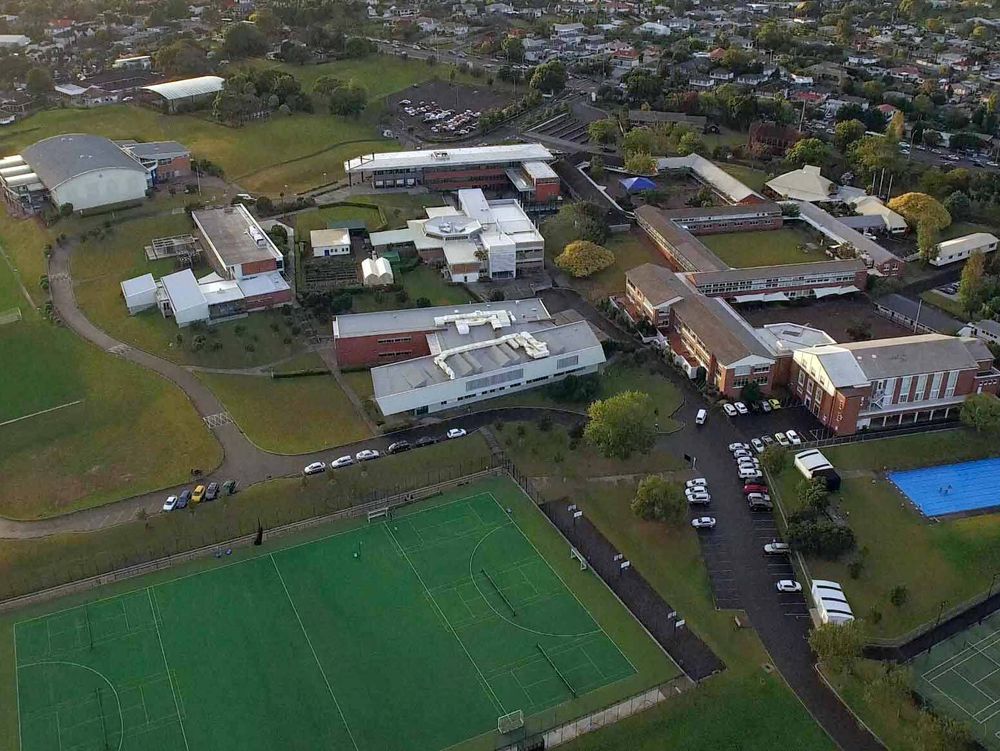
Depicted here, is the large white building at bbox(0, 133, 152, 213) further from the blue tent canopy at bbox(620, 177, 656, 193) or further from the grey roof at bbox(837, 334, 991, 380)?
the grey roof at bbox(837, 334, 991, 380)

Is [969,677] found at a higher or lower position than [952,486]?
lower

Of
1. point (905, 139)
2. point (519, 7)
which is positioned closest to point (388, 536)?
point (905, 139)

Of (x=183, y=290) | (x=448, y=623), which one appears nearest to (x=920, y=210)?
(x=448, y=623)

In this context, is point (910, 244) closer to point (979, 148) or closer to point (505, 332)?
point (979, 148)

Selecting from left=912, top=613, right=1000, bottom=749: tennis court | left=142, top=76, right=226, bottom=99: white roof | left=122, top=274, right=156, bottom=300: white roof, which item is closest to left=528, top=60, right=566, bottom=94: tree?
left=142, top=76, right=226, bottom=99: white roof

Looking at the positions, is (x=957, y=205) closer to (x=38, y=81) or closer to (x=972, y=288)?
(x=972, y=288)

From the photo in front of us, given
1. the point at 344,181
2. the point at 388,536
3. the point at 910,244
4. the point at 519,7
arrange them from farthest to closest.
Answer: the point at 519,7
the point at 344,181
the point at 910,244
the point at 388,536
